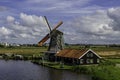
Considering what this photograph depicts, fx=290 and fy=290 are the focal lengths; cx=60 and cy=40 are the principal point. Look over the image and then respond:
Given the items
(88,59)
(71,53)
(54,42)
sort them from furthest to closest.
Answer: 1. (54,42)
2. (71,53)
3. (88,59)

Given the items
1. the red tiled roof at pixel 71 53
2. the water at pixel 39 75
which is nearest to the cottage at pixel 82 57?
the red tiled roof at pixel 71 53

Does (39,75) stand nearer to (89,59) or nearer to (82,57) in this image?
(82,57)

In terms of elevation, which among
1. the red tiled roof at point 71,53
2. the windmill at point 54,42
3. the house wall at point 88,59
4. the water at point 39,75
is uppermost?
the windmill at point 54,42

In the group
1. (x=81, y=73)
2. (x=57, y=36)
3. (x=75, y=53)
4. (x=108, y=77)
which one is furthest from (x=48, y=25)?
(x=108, y=77)

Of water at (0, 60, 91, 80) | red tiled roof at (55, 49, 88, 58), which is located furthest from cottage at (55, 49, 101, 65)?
water at (0, 60, 91, 80)

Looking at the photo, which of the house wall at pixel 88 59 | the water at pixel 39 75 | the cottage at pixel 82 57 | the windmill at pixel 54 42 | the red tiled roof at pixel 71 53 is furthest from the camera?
the windmill at pixel 54 42

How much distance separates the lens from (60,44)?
246 feet

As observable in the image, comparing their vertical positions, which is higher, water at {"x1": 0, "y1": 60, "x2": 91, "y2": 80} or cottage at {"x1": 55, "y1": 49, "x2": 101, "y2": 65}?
cottage at {"x1": 55, "y1": 49, "x2": 101, "y2": 65}

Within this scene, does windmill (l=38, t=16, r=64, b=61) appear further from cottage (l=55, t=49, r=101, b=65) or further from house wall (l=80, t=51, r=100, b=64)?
house wall (l=80, t=51, r=100, b=64)

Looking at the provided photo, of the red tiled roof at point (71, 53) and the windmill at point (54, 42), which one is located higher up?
the windmill at point (54, 42)

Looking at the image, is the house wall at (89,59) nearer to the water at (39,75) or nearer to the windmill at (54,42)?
the water at (39,75)

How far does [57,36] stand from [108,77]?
122ft

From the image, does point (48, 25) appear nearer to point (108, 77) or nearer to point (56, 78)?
point (56, 78)

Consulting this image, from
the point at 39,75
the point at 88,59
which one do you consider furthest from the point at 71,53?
the point at 39,75
